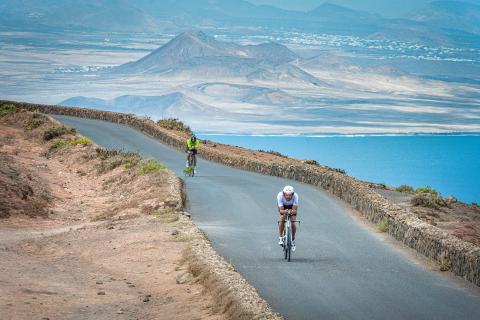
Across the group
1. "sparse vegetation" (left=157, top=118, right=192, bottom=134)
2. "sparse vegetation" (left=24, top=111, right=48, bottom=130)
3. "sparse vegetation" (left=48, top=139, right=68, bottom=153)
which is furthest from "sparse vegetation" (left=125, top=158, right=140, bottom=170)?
"sparse vegetation" (left=157, top=118, right=192, bottom=134)

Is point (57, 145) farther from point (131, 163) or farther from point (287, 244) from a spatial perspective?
point (287, 244)

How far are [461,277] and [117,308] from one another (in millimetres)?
6966

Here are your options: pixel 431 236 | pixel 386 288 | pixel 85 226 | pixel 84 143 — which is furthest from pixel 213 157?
pixel 386 288

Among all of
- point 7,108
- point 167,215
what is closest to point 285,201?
point 167,215

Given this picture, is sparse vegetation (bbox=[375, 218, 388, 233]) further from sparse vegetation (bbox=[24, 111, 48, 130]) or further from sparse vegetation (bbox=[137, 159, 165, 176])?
sparse vegetation (bbox=[24, 111, 48, 130])

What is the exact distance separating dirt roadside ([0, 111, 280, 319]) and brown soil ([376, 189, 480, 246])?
7.35 metres

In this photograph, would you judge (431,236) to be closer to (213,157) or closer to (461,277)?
(461,277)

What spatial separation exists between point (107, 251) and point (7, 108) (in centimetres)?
4949

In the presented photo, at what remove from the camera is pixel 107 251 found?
2334cm

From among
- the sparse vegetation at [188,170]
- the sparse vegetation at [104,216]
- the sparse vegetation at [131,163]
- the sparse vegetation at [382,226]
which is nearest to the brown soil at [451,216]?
the sparse vegetation at [382,226]

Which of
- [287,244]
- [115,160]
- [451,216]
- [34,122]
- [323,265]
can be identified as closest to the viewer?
[323,265]

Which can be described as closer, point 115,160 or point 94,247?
point 94,247

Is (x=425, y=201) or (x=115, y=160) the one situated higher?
(x=115, y=160)

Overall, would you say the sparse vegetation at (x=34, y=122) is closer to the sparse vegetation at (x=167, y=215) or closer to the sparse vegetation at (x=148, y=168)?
the sparse vegetation at (x=148, y=168)
